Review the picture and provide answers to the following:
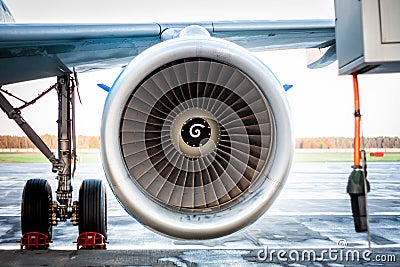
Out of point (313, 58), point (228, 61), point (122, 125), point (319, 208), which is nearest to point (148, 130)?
point (122, 125)

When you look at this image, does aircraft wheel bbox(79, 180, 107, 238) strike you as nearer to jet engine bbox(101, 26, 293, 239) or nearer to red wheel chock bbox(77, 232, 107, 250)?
red wheel chock bbox(77, 232, 107, 250)

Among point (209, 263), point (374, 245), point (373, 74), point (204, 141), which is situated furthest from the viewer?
point (374, 245)

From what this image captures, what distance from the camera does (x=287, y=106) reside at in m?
2.26

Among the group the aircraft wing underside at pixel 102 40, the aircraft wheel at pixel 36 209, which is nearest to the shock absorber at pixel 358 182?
the aircraft wing underside at pixel 102 40

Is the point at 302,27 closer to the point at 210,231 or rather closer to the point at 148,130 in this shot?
the point at 148,130

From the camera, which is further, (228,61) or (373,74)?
(228,61)

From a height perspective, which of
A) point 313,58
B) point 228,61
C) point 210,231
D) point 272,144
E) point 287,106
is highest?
point 313,58

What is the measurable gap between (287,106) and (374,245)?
10.2 feet

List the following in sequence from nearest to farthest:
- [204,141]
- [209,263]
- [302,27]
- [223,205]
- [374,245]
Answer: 1. [223,205]
2. [204,141]
3. [302,27]
4. [209,263]
5. [374,245]

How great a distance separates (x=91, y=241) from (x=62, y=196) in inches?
20.4

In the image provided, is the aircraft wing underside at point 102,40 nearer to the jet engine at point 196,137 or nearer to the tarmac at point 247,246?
the jet engine at point 196,137

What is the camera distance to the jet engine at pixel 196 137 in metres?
2.19

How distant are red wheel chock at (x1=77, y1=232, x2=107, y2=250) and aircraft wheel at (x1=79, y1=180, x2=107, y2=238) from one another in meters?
0.04

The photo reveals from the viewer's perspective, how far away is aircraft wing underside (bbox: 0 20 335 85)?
3.00 metres
